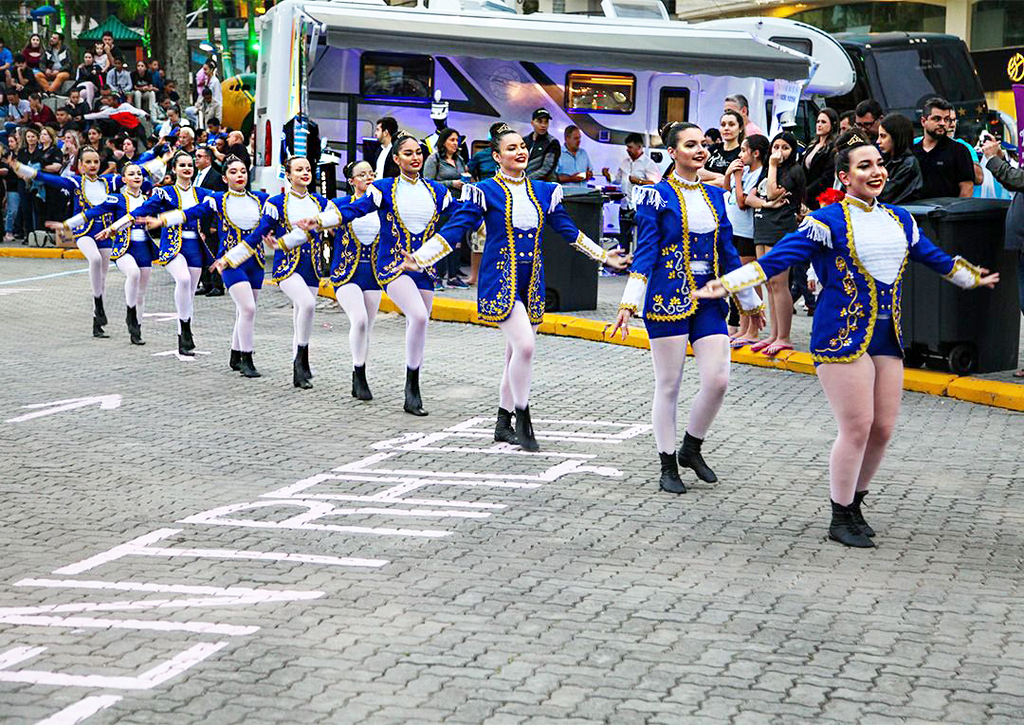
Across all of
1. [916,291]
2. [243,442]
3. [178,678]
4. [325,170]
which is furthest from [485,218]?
[325,170]

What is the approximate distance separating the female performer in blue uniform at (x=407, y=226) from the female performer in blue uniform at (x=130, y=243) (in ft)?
13.9

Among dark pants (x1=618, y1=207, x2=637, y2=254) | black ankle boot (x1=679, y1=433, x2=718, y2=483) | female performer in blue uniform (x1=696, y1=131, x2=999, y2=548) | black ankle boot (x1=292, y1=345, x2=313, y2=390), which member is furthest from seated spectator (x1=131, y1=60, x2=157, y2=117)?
female performer in blue uniform (x1=696, y1=131, x2=999, y2=548)

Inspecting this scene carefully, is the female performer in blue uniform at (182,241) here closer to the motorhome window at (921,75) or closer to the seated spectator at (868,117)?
the seated spectator at (868,117)

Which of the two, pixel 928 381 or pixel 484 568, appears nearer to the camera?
pixel 484 568

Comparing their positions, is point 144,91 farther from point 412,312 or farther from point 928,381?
point 928,381

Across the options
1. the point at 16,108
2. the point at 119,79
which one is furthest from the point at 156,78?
the point at 16,108

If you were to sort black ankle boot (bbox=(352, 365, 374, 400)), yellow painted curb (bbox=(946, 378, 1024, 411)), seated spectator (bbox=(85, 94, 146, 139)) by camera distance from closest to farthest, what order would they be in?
yellow painted curb (bbox=(946, 378, 1024, 411))
black ankle boot (bbox=(352, 365, 374, 400))
seated spectator (bbox=(85, 94, 146, 139))

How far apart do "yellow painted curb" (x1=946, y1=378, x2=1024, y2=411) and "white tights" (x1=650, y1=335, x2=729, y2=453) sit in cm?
350

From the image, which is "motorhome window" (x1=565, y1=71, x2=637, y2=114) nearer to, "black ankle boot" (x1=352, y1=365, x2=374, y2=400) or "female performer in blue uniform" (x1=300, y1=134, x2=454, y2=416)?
"female performer in blue uniform" (x1=300, y1=134, x2=454, y2=416)

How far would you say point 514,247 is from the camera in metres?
9.82

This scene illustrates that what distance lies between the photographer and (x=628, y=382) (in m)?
12.5

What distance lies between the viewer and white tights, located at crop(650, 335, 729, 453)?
8.44m

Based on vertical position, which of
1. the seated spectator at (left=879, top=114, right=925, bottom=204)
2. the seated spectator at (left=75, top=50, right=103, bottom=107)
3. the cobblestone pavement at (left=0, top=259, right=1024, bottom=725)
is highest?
the seated spectator at (left=75, top=50, right=103, bottom=107)

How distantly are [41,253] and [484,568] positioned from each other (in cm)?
2077
